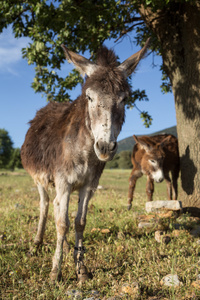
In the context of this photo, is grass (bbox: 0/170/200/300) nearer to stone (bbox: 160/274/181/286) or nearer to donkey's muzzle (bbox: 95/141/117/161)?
stone (bbox: 160/274/181/286)

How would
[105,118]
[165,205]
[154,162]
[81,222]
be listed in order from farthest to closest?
Result: [154,162], [165,205], [81,222], [105,118]

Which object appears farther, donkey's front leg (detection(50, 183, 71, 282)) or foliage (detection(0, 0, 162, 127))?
foliage (detection(0, 0, 162, 127))

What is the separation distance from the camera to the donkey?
7754 millimetres

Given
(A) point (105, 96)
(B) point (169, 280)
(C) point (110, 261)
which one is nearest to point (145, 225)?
(C) point (110, 261)

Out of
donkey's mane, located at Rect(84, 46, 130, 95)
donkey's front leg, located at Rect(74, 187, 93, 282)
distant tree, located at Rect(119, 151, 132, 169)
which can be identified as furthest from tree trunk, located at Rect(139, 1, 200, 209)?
distant tree, located at Rect(119, 151, 132, 169)

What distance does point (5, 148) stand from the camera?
57625 millimetres

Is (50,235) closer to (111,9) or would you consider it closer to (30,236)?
(30,236)

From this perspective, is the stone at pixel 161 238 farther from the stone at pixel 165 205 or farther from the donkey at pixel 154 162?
the donkey at pixel 154 162

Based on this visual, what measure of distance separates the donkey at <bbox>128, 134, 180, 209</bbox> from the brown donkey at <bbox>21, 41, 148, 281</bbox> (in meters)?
3.83

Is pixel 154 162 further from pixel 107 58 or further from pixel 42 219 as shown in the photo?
pixel 107 58

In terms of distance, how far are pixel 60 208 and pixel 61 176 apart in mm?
473

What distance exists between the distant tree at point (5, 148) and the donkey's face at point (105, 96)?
5612cm

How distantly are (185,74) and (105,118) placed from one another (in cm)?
479

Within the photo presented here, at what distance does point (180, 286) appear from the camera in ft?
→ 10.5
